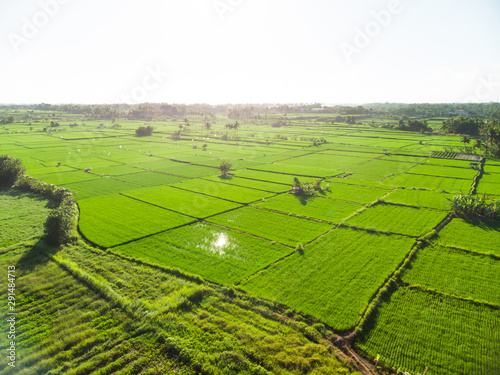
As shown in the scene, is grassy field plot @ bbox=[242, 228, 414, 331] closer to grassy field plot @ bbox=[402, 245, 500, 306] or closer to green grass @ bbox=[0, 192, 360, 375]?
grassy field plot @ bbox=[402, 245, 500, 306]

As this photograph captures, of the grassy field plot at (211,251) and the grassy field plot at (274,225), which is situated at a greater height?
the grassy field plot at (274,225)

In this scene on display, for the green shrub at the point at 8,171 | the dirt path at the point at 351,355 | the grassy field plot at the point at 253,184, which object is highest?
the green shrub at the point at 8,171

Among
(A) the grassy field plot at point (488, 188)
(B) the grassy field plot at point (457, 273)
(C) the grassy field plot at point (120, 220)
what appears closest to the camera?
(B) the grassy field plot at point (457, 273)

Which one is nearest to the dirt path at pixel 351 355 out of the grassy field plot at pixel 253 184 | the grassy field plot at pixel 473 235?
the grassy field plot at pixel 473 235

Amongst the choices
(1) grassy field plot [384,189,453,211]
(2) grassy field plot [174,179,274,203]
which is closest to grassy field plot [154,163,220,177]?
(2) grassy field plot [174,179,274,203]

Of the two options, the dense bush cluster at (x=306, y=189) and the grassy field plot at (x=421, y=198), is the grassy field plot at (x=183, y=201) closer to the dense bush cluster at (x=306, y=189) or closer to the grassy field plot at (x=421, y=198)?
the dense bush cluster at (x=306, y=189)

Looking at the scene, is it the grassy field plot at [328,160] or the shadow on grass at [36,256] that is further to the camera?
the grassy field plot at [328,160]
